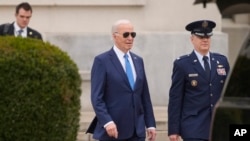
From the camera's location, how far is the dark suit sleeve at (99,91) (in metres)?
8.70

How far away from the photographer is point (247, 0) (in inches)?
232

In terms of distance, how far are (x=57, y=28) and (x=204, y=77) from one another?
4.26 metres

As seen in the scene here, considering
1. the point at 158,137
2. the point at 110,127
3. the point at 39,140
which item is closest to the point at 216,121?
the point at 110,127

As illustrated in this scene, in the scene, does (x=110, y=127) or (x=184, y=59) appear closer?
(x=110, y=127)

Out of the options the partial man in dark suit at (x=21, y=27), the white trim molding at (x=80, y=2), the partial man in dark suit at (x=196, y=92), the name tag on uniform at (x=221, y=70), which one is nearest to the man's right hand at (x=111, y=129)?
the partial man in dark suit at (x=196, y=92)

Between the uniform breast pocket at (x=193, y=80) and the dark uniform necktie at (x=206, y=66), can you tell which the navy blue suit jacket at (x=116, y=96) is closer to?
the uniform breast pocket at (x=193, y=80)

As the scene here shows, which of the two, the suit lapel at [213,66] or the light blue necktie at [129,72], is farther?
the suit lapel at [213,66]

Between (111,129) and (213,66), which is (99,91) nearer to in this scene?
(111,129)

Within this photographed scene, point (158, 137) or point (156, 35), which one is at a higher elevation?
point (156, 35)

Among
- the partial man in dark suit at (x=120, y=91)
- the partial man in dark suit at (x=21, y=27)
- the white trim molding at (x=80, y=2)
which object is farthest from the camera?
the white trim molding at (x=80, y=2)

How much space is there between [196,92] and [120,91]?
0.72 metres

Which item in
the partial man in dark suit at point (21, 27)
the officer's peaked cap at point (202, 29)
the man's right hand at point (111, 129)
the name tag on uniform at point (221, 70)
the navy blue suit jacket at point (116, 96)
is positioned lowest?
the man's right hand at point (111, 129)

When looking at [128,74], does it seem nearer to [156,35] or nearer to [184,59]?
[184,59]

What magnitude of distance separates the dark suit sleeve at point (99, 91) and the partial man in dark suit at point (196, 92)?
2.25ft
